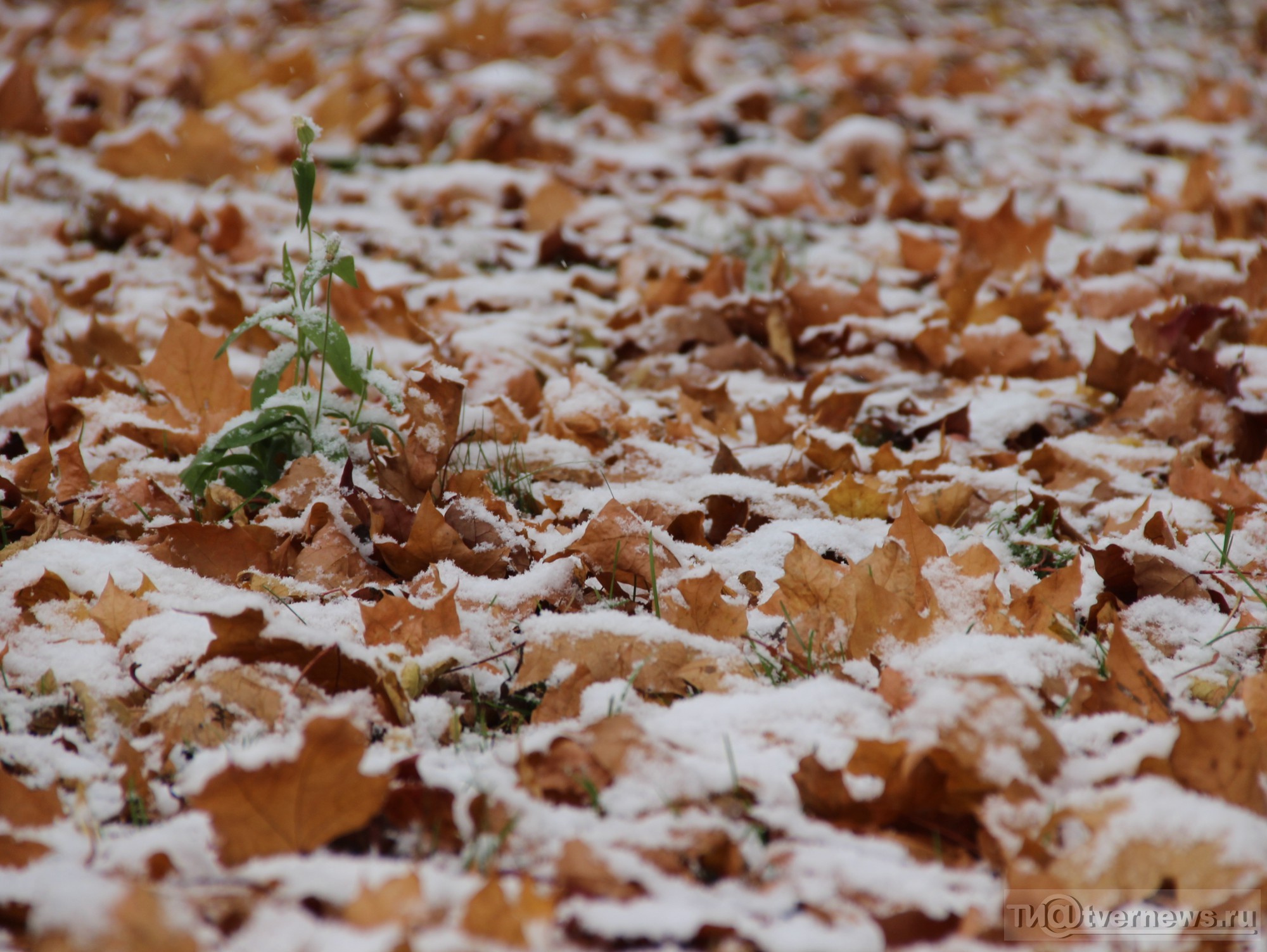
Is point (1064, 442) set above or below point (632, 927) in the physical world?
below

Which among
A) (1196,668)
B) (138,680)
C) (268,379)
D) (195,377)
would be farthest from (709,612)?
(195,377)

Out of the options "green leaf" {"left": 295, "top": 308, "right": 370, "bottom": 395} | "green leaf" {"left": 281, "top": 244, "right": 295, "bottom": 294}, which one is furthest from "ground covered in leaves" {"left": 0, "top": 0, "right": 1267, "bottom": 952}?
"green leaf" {"left": 281, "top": 244, "right": 295, "bottom": 294}

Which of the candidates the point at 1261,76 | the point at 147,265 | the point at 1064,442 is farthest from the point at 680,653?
the point at 1261,76

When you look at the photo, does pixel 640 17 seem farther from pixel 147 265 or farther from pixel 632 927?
pixel 632 927

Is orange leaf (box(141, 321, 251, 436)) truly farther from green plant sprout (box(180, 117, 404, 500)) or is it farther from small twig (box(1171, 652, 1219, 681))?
small twig (box(1171, 652, 1219, 681))

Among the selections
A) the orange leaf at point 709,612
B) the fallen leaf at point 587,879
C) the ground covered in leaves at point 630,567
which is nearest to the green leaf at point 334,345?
the ground covered in leaves at point 630,567

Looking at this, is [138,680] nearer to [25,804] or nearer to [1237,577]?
[25,804]

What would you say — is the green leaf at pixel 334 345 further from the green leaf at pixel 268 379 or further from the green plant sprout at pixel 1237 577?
the green plant sprout at pixel 1237 577
